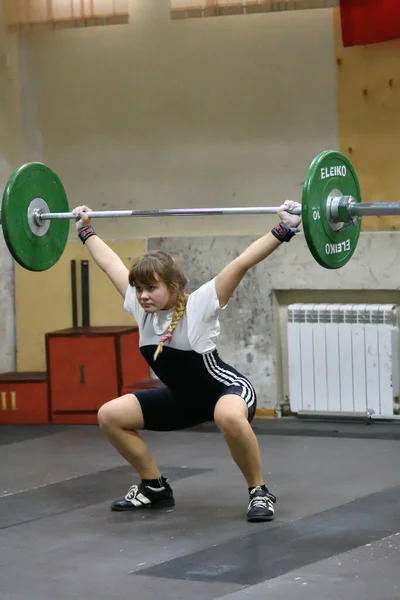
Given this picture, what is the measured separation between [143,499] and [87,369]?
2.12 m

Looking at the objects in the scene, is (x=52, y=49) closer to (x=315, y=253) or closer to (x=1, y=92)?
(x=1, y=92)

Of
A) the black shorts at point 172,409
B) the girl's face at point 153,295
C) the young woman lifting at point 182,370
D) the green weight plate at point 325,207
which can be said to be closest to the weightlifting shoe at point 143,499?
the young woman lifting at point 182,370

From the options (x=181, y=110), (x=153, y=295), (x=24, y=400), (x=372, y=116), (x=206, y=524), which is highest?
(x=181, y=110)

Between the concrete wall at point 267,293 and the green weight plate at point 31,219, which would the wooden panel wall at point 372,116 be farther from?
the green weight plate at point 31,219

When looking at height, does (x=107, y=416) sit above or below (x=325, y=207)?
below

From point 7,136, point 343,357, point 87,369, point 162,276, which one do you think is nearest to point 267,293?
point 343,357

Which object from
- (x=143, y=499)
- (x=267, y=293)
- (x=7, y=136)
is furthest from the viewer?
(x=7, y=136)

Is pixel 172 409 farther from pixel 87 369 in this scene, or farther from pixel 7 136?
pixel 7 136

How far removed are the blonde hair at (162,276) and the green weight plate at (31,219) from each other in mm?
609

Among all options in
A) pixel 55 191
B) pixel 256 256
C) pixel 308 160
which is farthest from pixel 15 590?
pixel 308 160

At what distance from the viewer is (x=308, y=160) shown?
633 cm

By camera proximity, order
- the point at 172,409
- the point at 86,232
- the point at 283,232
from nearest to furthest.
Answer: the point at 283,232, the point at 172,409, the point at 86,232

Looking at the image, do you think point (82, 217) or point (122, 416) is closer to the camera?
point (122, 416)

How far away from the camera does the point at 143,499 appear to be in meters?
4.36
